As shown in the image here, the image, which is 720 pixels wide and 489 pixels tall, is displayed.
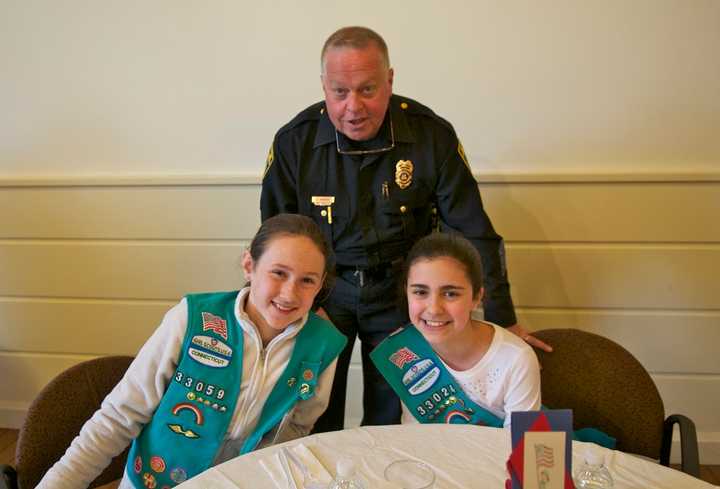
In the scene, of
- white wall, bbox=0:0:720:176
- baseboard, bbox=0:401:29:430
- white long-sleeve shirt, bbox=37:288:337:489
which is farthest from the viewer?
baseboard, bbox=0:401:29:430

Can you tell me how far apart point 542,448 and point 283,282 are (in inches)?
31.0

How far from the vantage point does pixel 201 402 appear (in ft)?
4.63

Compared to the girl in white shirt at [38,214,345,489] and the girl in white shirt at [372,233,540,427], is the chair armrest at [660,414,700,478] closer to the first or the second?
the girl in white shirt at [372,233,540,427]

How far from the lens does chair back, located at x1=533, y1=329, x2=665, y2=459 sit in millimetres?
1626

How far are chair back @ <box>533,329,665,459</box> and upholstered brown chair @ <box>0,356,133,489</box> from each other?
119cm

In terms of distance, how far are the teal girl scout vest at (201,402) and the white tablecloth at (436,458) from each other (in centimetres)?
20

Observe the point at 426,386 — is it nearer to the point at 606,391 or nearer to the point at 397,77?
the point at 606,391

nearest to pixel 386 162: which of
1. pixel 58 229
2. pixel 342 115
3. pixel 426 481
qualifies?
pixel 342 115

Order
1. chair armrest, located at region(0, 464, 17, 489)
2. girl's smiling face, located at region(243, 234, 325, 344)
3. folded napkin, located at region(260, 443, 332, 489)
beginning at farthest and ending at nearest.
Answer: girl's smiling face, located at region(243, 234, 325, 344)
chair armrest, located at region(0, 464, 17, 489)
folded napkin, located at region(260, 443, 332, 489)

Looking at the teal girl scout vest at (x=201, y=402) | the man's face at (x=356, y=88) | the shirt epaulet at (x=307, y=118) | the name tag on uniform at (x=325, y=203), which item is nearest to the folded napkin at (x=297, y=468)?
the teal girl scout vest at (x=201, y=402)

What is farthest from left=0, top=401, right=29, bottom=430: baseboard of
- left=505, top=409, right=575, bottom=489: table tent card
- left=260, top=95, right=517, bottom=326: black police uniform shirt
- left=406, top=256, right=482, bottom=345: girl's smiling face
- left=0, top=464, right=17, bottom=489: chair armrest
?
left=505, top=409, right=575, bottom=489: table tent card

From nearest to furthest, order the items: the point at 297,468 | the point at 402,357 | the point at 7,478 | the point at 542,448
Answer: the point at 542,448 < the point at 297,468 < the point at 7,478 < the point at 402,357

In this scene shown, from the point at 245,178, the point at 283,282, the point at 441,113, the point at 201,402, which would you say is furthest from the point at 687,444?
the point at 245,178

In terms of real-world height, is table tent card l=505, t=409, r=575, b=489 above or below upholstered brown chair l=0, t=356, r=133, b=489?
above
